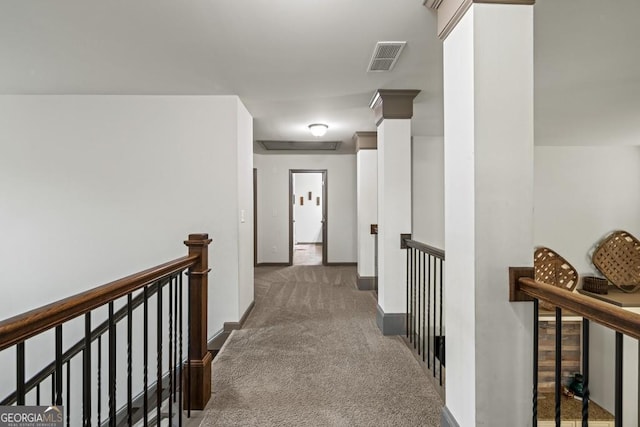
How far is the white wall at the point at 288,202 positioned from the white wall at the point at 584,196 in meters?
3.26

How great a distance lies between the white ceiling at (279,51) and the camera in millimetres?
1938

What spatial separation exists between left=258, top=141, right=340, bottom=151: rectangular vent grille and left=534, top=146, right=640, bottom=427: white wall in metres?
3.42

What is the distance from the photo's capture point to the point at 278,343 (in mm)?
2963

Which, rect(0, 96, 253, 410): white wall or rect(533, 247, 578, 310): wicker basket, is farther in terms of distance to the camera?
rect(533, 247, 578, 310): wicker basket

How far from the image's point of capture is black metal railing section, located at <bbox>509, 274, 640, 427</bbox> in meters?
0.92

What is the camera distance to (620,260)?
5258 mm

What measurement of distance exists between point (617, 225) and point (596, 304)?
588 cm

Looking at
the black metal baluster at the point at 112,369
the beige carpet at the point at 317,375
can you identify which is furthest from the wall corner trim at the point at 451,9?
the beige carpet at the point at 317,375

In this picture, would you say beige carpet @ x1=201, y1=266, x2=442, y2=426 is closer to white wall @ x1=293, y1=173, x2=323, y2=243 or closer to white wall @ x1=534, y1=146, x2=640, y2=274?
white wall @ x1=534, y1=146, x2=640, y2=274

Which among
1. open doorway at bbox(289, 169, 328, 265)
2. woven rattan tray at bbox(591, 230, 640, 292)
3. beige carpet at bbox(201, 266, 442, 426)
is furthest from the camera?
open doorway at bbox(289, 169, 328, 265)

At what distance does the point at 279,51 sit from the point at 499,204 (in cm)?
186

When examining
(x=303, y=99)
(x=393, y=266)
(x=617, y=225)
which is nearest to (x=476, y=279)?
(x=393, y=266)

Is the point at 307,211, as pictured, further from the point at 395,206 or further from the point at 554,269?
the point at 395,206

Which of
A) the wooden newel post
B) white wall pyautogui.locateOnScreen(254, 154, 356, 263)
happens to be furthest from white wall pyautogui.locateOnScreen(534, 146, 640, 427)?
the wooden newel post
